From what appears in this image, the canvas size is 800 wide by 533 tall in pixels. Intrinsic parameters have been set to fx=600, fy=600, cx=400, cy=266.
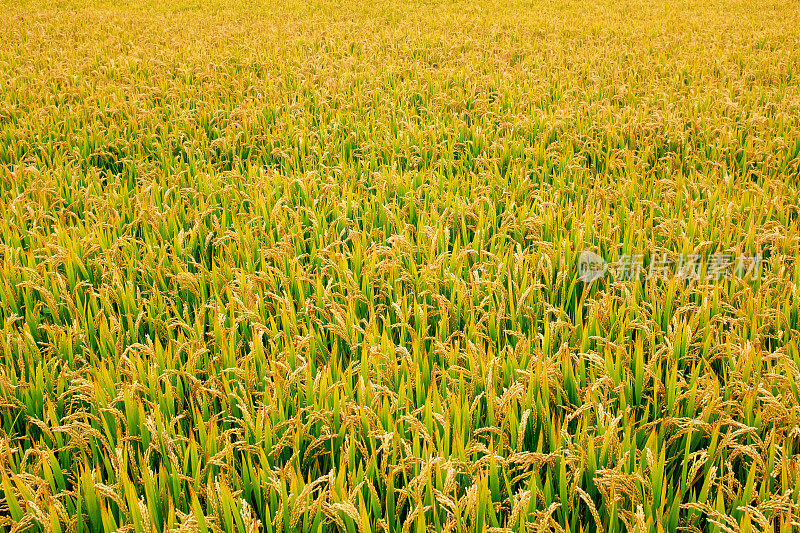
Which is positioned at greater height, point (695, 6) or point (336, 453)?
point (695, 6)

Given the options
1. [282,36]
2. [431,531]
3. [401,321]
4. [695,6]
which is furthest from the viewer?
[695,6]

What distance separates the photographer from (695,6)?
1352 cm

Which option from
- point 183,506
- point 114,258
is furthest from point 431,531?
point 114,258

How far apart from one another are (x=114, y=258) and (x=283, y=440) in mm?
1597

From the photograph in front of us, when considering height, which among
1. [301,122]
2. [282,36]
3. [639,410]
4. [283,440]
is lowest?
[639,410]

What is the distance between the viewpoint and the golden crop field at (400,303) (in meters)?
1.58

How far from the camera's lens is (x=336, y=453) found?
1.78m

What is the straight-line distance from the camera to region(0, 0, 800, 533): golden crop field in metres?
1.58

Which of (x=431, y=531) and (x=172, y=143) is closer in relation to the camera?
(x=431, y=531)

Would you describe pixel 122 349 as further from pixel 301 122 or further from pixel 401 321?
pixel 301 122

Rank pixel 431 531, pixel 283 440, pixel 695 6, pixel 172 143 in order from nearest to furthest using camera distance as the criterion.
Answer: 1. pixel 431 531
2. pixel 283 440
3. pixel 172 143
4. pixel 695 6

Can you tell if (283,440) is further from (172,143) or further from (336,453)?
(172,143)

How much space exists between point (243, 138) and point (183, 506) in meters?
3.95

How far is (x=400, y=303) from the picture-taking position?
7.91 feet
